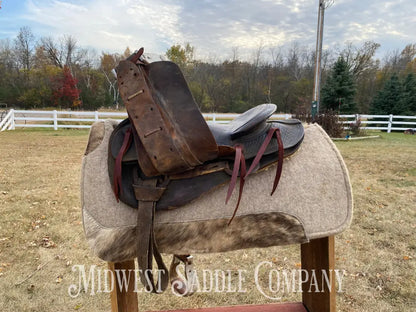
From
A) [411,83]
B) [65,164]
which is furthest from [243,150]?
[411,83]

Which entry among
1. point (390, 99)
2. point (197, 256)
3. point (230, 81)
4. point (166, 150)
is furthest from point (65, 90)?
point (166, 150)

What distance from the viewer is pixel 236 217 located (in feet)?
2.92

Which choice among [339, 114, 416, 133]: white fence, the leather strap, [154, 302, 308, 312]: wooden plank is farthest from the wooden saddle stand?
[339, 114, 416, 133]: white fence

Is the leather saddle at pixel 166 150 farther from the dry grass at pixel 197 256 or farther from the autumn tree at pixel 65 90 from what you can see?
the autumn tree at pixel 65 90

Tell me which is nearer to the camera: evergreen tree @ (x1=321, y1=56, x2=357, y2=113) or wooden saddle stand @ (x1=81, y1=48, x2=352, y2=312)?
wooden saddle stand @ (x1=81, y1=48, x2=352, y2=312)

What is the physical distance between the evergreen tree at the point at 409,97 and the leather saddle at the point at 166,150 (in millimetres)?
19037

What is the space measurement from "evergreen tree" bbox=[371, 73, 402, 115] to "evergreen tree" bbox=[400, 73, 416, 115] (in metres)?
0.20

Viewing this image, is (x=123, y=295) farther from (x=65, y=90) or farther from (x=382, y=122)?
(x=65, y=90)

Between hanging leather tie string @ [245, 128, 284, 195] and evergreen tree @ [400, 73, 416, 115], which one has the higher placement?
evergreen tree @ [400, 73, 416, 115]

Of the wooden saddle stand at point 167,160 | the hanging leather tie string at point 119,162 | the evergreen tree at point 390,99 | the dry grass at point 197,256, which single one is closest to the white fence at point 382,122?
the evergreen tree at point 390,99

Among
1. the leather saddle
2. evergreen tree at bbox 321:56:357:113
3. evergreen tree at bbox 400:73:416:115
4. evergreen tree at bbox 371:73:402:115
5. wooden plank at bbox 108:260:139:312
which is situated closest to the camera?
the leather saddle

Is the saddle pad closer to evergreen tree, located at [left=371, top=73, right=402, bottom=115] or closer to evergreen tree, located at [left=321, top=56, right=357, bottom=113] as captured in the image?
evergreen tree, located at [left=321, top=56, right=357, bottom=113]

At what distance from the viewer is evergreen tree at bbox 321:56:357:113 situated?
16250mm

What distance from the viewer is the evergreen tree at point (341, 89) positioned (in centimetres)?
1625
